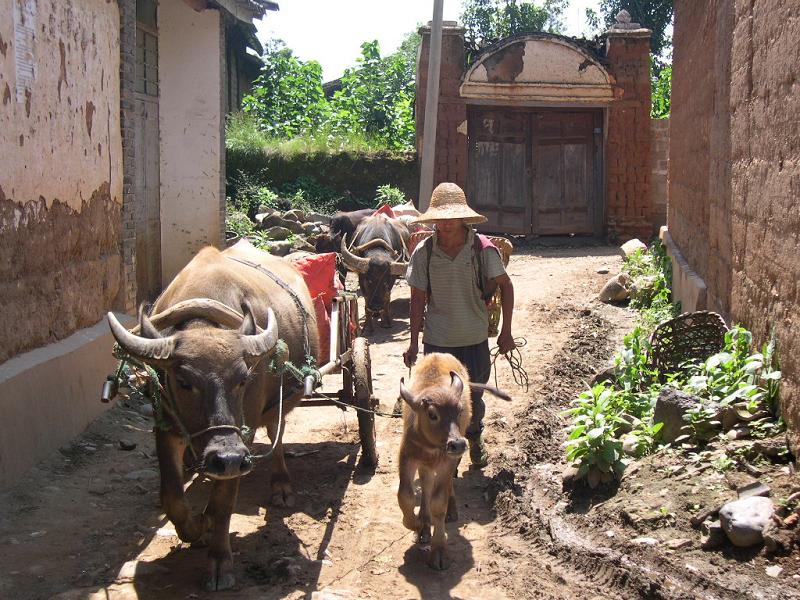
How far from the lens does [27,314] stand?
675 centimetres

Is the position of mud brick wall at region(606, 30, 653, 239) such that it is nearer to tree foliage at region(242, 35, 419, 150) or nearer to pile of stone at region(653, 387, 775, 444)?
tree foliage at region(242, 35, 419, 150)

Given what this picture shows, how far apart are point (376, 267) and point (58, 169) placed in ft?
19.7

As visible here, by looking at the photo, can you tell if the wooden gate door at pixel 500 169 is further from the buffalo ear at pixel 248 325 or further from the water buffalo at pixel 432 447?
the buffalo ear at pixel 248 325

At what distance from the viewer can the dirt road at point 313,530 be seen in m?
5.05

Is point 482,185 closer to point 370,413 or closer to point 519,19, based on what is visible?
point 370,413

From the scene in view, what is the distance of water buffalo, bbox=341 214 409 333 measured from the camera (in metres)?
12.6

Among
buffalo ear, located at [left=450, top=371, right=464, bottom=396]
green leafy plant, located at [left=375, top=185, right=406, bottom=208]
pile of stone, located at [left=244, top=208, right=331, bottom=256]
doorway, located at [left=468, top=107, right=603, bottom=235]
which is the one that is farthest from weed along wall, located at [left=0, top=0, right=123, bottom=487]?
doorway, located at [left=468, top=107, right=603, bottom=235]

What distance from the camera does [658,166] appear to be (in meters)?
20.3

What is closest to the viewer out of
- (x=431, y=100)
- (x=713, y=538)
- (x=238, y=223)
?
(x=713, y=538)

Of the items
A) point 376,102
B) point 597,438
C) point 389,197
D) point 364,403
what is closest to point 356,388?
point 364,403

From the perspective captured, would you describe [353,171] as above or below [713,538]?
above

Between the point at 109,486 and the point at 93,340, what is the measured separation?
1.53 m

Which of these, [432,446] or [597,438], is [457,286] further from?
[432,446]

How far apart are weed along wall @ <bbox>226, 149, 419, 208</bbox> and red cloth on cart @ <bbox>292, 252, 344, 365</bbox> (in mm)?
12829
